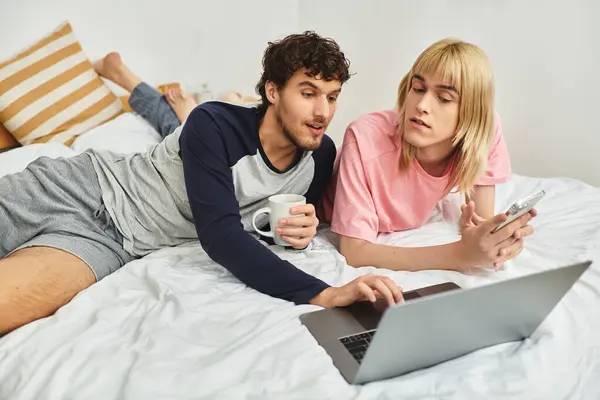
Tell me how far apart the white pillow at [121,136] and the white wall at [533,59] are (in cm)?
111

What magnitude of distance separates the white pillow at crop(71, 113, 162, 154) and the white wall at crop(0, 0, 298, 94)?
35 cm

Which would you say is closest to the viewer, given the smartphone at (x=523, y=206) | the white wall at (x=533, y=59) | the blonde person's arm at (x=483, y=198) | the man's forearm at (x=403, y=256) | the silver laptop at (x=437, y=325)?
the silver laptop at (x=437, y=325)

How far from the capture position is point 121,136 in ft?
5.50

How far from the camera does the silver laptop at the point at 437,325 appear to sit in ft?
1.97

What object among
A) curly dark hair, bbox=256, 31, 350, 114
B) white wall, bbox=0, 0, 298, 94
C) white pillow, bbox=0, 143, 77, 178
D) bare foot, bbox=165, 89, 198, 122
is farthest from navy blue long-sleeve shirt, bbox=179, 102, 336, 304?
white wall, bbox=0, 0, 298, 94

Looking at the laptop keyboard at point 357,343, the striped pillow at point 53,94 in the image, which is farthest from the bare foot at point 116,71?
the laptop keyboard at point 357,343

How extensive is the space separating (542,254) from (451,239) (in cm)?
20

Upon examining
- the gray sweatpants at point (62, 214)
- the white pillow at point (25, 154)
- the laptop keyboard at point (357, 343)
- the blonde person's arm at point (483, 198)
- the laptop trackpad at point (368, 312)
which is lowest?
the blonde person's arm at point (483, 198)

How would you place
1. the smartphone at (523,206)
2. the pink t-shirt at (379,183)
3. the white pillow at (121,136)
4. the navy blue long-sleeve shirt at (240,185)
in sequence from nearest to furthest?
1. the smartphone at (523,206)
2. the navy blue long-sleeve shirt at (240,185)
3. the pink t-shirt at (379,183)
4. the white pillow at (121,136)

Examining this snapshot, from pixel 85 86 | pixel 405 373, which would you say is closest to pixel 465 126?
pixel 405 373

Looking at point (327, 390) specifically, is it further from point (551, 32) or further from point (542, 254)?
point (551, 32)

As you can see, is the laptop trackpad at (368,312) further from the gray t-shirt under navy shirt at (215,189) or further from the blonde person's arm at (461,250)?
the blonde person's arm at (461,250)

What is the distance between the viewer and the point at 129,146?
1.63m

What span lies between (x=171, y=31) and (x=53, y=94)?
1.87 feet
